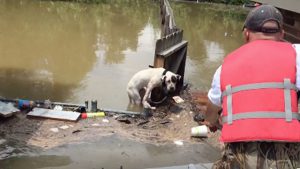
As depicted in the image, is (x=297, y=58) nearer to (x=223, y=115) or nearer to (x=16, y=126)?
(x=223, y=115)

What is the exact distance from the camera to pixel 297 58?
8.73 feet

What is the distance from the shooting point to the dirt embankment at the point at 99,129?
661 centimetres

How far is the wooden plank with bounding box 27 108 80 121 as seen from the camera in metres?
7.39

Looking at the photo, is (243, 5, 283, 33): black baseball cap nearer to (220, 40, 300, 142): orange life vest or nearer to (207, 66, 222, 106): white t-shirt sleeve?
(220, 40, 300, 142): orange life vest

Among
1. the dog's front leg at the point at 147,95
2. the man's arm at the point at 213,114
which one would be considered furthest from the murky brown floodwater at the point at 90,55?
the man's arm at the point at 213,114

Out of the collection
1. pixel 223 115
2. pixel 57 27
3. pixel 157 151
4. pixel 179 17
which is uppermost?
pixel 179 17

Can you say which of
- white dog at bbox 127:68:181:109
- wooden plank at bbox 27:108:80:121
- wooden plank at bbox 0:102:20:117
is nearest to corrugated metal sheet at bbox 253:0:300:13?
white dog at bbox 127:68:181:109

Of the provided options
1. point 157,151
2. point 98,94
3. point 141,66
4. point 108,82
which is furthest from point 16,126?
point 141,66

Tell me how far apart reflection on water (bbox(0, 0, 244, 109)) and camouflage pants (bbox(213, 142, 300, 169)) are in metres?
6.54

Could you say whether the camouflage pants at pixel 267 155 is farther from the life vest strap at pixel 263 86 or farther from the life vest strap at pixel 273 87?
the life vest strap at pixel 263 86

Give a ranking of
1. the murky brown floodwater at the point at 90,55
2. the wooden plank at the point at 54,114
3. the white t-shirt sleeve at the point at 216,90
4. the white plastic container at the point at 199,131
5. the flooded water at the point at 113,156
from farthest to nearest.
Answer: the wooden plank at the point at 54,114, the white plastic container at the point at 199,131, the murky brown floodwater at the point at 90,55, the flooded water at the point at 113,156, the white t-shirt sleeve at the point at 216,90

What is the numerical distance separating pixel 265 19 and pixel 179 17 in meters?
23.8

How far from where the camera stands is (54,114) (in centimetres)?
751

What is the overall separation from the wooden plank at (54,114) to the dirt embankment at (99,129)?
0.09 metres
